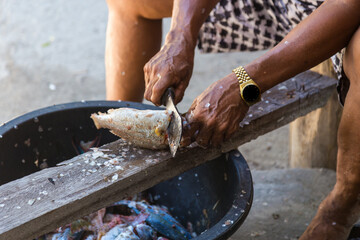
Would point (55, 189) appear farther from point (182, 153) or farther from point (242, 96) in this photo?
point (242, 96)

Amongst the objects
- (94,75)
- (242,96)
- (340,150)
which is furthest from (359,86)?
(94,75)

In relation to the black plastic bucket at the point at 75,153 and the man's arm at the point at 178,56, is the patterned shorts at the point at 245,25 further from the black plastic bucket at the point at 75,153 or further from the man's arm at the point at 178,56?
the black plastic bucket at the point at 75,153

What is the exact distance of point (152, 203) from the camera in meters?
1.87

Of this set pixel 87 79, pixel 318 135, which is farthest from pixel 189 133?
pixel 87 79

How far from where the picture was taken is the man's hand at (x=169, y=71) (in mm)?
1567

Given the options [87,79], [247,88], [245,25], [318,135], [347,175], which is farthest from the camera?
[87,79]

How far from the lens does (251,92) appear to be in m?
1.52

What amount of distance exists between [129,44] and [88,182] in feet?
2.88

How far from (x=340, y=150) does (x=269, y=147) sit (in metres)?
1.12

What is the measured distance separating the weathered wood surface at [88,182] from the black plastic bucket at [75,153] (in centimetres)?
12

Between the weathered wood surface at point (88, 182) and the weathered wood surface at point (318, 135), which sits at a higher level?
the weathered wood surface at point (88, 182)

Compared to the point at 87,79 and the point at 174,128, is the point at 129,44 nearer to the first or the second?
the point at 174,128

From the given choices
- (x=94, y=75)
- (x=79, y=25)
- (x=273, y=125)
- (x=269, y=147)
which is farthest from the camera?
(x=79, y=25)

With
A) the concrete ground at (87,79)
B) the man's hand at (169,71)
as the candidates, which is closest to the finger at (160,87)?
the man's hand at (169,71)
